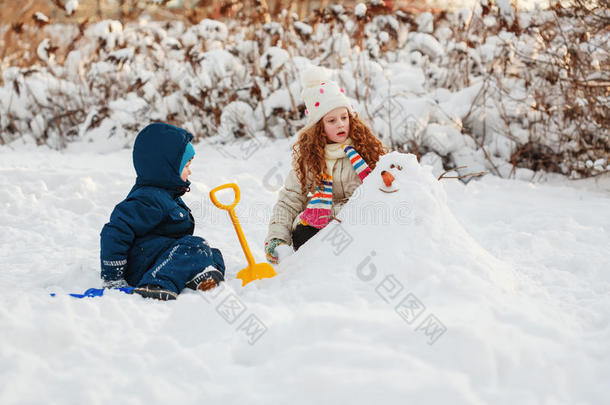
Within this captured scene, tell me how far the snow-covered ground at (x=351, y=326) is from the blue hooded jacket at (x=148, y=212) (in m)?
0.24

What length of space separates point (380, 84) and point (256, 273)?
398cm

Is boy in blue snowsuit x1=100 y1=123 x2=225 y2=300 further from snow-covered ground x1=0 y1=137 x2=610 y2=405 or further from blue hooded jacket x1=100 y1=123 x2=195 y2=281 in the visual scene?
snow-covered ground x1=0 y1=137 x2=610 y2=405

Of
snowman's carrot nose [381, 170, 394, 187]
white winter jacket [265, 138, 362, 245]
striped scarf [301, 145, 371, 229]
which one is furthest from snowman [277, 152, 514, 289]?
white winter jacket [265, 138, 362, 245]

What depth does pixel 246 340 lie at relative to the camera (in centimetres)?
154

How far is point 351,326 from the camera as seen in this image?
1.54 metres

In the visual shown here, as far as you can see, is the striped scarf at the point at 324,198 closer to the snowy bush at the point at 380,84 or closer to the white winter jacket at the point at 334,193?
the white winter jacket at the point at 334,193

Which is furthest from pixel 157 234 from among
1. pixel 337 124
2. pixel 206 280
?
pixel 337 124

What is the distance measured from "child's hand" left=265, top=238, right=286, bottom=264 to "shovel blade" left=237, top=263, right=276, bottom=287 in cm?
24

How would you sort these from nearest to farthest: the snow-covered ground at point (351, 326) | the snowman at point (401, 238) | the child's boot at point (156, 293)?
the snow-covered ground at point (351, 326)
the snowman at point (401, 238)
the child's boot at point (156, 293)

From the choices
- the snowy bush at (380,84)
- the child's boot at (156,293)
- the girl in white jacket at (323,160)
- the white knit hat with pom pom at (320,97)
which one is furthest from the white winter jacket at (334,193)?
the snowy bush at (380,84)

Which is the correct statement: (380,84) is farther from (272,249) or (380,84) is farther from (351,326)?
(351,326)

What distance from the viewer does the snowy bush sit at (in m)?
4.72

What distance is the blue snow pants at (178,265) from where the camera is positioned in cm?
207

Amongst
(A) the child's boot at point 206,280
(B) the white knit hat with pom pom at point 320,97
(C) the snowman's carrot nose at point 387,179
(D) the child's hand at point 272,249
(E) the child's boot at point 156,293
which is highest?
(B) the white knit hat with pom pom at point 320,97
